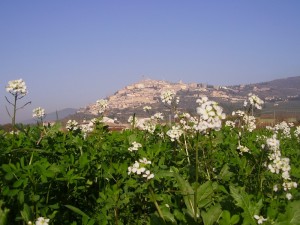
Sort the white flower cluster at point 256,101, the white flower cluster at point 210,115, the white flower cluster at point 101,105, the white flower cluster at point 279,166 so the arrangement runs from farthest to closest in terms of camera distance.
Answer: the white flower cluster at point 101,105
the white flower cluster at point 256,101
the white flower cluster at point 279,166
the white flower cluster at point 210,115

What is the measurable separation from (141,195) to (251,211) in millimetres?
2044

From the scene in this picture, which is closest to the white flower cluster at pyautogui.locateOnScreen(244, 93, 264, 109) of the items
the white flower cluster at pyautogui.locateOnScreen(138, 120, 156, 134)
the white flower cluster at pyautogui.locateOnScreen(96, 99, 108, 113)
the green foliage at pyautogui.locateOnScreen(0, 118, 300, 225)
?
the green foliage at pyautogui.locateOnScreen(0, 118, 300, 225)

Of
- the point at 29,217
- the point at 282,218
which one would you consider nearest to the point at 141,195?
the point at 29,217

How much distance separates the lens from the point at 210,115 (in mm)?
2508

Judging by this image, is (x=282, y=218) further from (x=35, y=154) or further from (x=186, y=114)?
(x=186, y=114)

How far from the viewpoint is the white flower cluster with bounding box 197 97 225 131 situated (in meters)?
2.45

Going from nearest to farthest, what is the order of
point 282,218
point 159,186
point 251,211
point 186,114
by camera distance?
point 282,218, point 251,211, point 159,186, point 186,114

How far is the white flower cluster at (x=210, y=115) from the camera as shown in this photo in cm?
245

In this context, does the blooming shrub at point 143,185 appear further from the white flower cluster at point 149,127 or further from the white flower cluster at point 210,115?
the white flower cluster at point 149,127

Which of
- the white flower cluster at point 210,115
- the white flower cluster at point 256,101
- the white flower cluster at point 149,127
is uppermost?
the white flower cluster at point 210,115

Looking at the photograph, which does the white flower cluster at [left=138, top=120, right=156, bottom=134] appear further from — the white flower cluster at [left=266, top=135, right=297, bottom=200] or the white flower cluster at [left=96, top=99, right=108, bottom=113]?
the white flower cluster at [left=266, top=135, right=297, bottom=200]

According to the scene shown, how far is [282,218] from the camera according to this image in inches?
88.0

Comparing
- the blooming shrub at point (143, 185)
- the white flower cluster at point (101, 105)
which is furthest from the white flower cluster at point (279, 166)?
the white flower cluster at point (101, 105)

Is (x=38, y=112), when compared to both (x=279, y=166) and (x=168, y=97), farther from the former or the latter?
(x=279, y=166)
